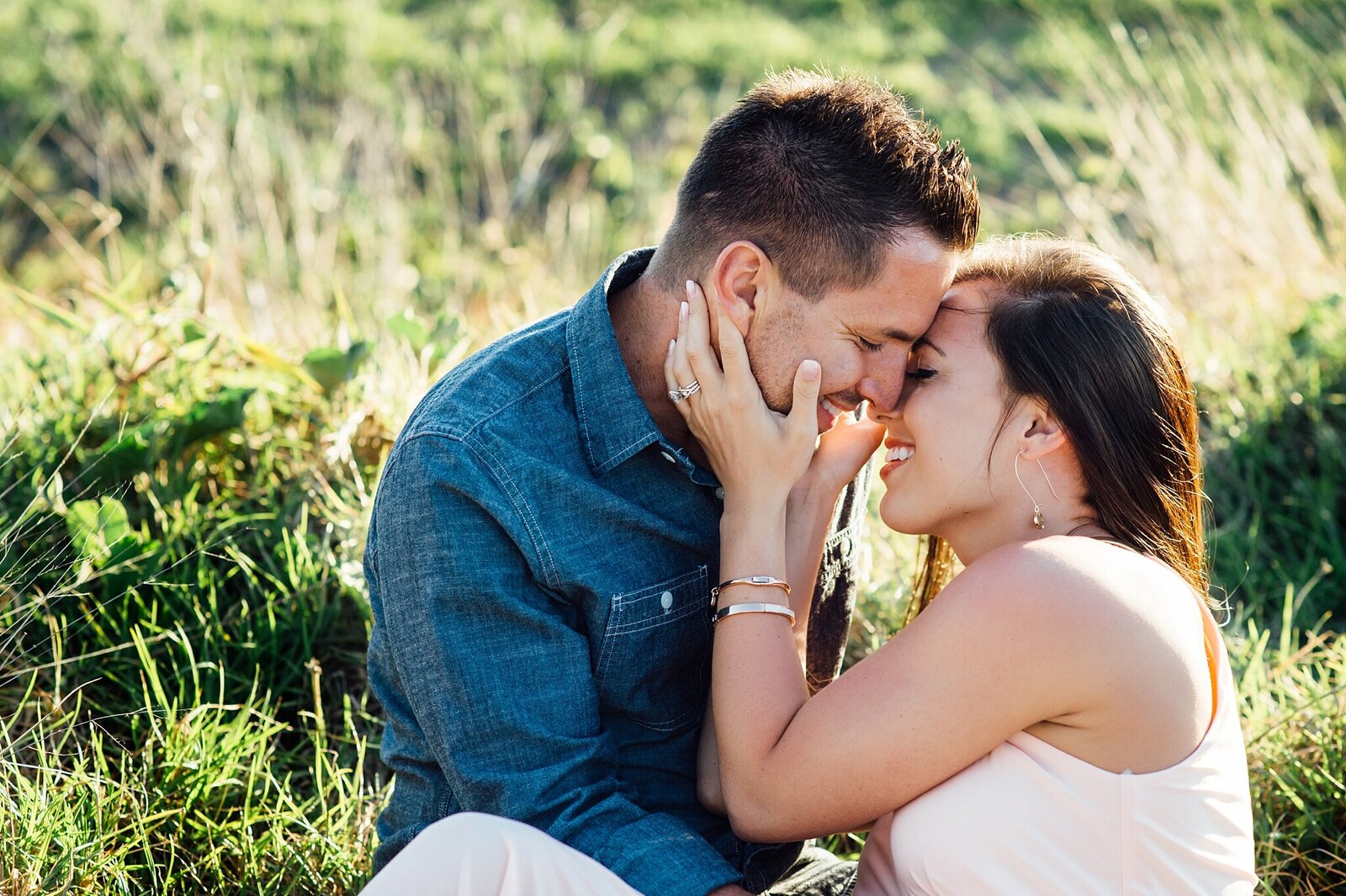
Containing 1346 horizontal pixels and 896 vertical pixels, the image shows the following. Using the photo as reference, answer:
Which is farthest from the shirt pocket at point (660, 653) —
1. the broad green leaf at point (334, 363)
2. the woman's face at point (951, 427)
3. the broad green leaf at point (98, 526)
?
the broad green leaf at point (334, 363)

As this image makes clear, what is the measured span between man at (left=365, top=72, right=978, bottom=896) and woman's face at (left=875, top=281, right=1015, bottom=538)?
0.16 ft

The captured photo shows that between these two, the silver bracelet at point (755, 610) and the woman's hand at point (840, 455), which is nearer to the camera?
the silver bracelet at point (755, 610)

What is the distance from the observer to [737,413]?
2.52m

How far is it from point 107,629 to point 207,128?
116 inches

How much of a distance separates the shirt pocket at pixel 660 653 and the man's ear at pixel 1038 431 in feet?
2.37

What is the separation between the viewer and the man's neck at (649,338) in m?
2.64

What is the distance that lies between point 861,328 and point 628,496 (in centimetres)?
59

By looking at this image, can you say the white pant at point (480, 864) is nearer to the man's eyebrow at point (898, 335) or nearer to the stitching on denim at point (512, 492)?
the stitching on denim at point (512, 492)

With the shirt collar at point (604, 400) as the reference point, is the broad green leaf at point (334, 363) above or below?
below

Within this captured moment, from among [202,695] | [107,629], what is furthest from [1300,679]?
[107,629]

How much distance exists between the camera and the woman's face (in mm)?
2475

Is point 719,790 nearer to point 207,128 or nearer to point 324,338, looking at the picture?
point 324,338

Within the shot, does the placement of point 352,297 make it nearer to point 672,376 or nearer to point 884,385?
point 672,376

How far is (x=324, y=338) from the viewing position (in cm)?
453
